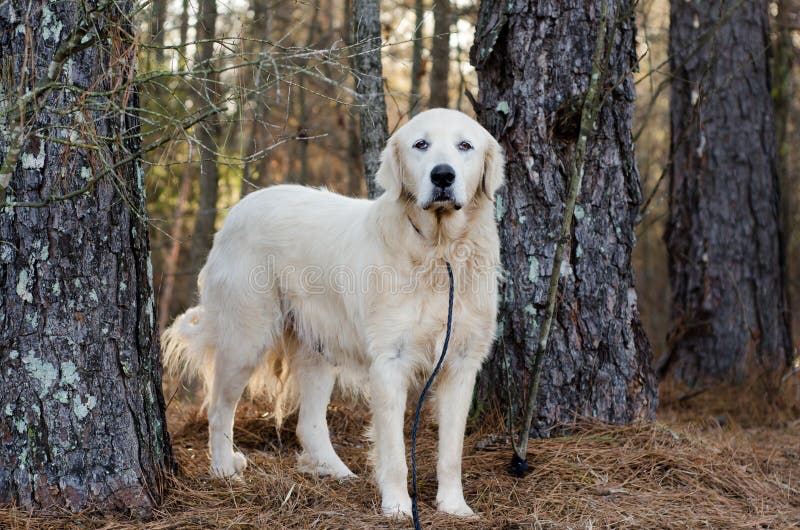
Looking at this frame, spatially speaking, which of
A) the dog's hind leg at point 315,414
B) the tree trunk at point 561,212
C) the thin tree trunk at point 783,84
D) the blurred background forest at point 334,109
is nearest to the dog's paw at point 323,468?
the dog's hind leg at point 315,414

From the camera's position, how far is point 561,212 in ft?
13.7

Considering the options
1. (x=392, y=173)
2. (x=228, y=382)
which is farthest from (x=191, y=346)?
(x=392, y=173)

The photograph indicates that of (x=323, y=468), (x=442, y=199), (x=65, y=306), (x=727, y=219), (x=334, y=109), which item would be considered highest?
(x=334, y=109)

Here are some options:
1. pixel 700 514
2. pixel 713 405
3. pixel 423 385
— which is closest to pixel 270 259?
pixel 423 385

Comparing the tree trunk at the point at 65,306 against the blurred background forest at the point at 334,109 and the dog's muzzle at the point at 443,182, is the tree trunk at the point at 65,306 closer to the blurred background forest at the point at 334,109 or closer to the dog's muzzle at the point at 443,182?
the blurred background forest at the point at 334,109

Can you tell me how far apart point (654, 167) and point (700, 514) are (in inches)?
494

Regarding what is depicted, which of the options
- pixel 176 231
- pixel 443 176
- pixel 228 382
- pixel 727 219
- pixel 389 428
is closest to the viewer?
pixel 443 176

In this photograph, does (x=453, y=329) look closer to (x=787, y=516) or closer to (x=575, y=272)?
(x=575, y=272)

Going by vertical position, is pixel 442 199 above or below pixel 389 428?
above

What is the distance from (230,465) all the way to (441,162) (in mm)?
1966

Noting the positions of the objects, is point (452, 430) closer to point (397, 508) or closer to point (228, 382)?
point (397, 508)

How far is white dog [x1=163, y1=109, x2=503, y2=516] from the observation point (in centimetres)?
351

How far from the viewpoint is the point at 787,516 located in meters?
3.38

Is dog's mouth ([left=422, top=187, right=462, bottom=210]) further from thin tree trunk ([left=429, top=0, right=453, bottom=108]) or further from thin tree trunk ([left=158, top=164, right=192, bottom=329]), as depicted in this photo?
thin tree trunk ([left=158, top=164, right=192, bottom=329])
